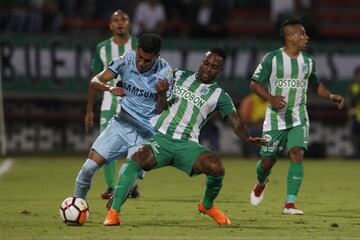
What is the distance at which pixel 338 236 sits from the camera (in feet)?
30.3

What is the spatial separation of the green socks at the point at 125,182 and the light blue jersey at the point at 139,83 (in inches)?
34.0

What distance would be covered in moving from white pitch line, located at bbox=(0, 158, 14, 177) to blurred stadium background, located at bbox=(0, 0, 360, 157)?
1.85 metres

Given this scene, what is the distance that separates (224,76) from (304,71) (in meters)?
11.0

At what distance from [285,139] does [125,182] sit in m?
2.88

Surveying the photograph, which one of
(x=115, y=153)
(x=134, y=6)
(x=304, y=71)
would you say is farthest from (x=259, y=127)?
(x=115, y=153)

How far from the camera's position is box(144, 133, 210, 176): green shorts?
390 inches

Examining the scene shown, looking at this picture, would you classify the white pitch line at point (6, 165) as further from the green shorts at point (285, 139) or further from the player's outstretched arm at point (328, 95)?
the player's outstretched arm at point (328, 95)

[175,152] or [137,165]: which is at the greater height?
[175,152]

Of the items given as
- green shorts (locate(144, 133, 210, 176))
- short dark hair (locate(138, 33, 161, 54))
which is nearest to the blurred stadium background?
short dark hair (locate(138, 33, 161, 54))

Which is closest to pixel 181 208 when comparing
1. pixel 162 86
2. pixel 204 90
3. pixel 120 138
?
pixel 120 138

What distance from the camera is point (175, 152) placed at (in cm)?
995

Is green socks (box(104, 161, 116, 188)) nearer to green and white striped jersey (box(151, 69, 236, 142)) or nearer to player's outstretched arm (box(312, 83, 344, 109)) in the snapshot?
player's outstretched arm (box(312, 83, 344, 109))

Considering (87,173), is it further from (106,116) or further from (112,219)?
(106,116)

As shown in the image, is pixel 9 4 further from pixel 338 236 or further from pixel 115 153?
pixel 338 236
